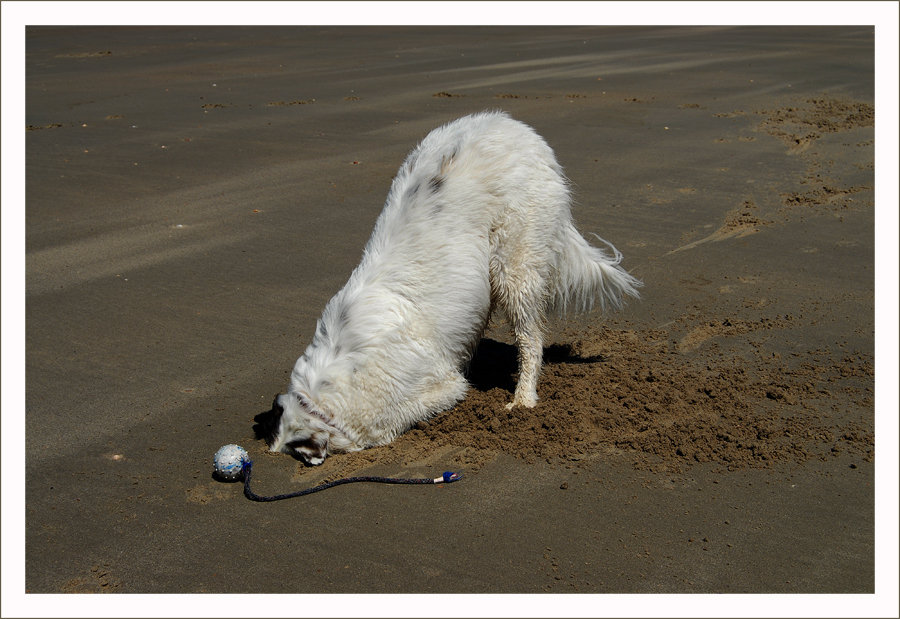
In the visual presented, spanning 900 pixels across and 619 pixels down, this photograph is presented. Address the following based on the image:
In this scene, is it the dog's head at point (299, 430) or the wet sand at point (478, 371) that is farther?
Result: the dog's head at point (299, 430)

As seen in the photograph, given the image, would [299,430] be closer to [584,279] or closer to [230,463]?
[230,463]

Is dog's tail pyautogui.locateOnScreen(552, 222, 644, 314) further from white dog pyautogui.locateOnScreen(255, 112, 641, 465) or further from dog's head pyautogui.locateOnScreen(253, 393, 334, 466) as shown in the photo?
dog's head pyautogui.locateOnScreen(253, 393, 334, 466)

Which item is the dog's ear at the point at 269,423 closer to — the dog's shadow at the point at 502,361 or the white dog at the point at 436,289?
the white dog at the point at 436,289

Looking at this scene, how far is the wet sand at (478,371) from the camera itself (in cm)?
424

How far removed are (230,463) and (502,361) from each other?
250 cm

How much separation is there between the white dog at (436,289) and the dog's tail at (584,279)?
0.7 inches

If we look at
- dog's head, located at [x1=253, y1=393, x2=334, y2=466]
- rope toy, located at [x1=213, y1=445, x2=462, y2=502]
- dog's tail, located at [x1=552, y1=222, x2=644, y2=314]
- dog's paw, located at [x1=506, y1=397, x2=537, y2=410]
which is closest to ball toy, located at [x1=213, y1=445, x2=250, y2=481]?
rope toy, located at [x1=213, y1=445, x2=462, y2=502]

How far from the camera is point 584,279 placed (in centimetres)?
593

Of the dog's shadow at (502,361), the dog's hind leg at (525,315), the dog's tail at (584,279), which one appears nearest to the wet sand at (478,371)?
the dog's shadow at (502,361)

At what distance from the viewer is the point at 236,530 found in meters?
4.49

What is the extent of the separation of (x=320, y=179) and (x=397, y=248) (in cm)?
634

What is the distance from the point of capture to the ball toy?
15.8 feet

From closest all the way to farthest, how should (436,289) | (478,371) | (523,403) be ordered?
(436,289), (523,403), (478,371)

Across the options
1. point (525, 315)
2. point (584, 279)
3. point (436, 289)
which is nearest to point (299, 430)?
point (436, 289)
